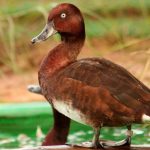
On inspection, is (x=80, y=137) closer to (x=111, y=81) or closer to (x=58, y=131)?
(x=58, y=131)

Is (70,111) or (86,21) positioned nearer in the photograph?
(70,111)

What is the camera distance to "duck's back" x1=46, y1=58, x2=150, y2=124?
15.9 feet

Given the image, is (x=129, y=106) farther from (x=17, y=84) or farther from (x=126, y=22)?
(x=126, y=22)

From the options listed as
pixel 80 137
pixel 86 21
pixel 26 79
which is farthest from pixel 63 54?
pixel 86 21

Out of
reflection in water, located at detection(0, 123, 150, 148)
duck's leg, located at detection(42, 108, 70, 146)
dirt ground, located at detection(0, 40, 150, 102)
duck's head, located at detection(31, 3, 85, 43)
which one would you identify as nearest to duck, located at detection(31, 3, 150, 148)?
duck's head, located at detection(31, 3, 85, 43)

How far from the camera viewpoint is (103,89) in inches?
193

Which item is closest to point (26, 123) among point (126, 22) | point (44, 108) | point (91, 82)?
point (44, 108)

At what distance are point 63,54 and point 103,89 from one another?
0.42m

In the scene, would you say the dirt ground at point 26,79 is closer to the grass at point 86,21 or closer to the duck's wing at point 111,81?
the grass at point 86,21

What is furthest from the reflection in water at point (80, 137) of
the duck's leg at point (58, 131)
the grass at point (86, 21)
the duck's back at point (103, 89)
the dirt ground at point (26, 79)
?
the duck's back at point (103, 89)

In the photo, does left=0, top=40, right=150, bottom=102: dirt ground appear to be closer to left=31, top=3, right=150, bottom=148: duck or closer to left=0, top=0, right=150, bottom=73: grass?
left=0, top=0, right=150, bottom=73: grass

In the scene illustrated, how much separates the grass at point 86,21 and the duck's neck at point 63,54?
6.92ft

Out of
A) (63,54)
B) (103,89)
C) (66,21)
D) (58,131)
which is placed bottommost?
(58,131)

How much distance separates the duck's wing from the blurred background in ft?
3.86
